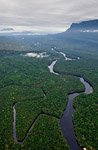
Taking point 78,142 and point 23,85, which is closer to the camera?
point 78,142

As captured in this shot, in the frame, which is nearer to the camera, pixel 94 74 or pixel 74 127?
pixel 74 127

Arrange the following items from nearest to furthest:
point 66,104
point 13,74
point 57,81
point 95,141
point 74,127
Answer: point 95,141
point 74,127
point 66,104
point 57,81
point 13,74

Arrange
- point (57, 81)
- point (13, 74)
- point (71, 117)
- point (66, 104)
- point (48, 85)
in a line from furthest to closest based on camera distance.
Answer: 1. point (13, 74)
2. point (57, 81)
3. point (48, 85)
4. point (66, 104)
5. point (71, 117)

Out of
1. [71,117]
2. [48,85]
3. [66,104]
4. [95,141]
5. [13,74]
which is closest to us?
[95,141]

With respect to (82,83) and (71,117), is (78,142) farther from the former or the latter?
(82,83)

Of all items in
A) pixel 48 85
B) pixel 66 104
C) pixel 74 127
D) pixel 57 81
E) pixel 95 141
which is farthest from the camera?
pixel 57 81

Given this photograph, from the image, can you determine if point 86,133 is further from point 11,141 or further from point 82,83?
point 82,83

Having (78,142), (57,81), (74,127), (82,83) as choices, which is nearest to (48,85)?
(57,81)

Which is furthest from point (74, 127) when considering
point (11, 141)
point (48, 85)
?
point (48, 85)
